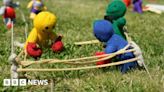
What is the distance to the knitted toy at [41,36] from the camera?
6.09 metres

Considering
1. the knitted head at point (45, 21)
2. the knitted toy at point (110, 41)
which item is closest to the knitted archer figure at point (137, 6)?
the knitted toy at point (110, 41)

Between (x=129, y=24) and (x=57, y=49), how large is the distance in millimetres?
5074

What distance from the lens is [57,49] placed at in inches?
269

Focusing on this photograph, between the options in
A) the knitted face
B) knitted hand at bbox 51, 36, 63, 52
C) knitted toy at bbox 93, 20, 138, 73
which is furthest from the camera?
the knitted face

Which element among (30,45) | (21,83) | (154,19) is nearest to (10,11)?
(154,19)

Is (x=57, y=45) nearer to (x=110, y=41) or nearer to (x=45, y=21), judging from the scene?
(x=45, y=21)

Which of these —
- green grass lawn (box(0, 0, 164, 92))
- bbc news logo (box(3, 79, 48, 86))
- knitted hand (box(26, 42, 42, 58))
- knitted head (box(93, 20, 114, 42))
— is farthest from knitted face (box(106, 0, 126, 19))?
bbc news logo (box(3, 79, 48, 86))

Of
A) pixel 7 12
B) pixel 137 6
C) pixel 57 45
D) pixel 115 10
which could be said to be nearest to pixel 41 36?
pixel 57 45

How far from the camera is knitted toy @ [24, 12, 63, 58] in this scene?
609 cm

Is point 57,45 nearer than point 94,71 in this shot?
No

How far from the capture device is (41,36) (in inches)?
260

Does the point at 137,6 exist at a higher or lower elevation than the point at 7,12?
lower

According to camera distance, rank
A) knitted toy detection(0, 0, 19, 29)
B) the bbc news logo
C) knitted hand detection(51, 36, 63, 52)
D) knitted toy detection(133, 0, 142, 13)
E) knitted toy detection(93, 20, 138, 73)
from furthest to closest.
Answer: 1. knitted toy detection(133, 0, 142, 13)
2. knitted toy detection(0, 0, 19, 29)
3. knitted hand detection(51, 36, 63, 52)
4. knitted toy detection(93, 20, 138, 73)
5. the bbc news logo

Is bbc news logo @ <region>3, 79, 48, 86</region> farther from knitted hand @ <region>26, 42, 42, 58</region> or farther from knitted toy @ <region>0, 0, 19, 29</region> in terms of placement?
knitted toy @ <region>0, 0, 19, 29</region>
